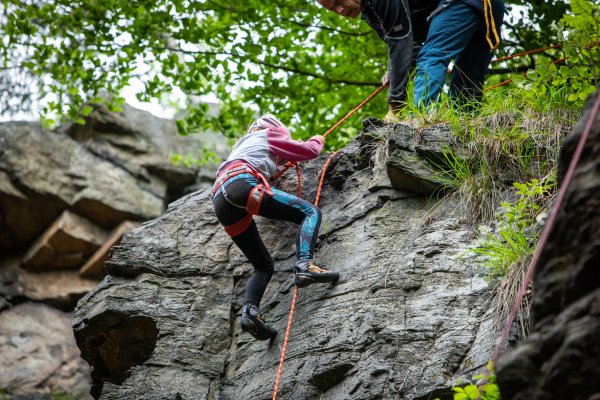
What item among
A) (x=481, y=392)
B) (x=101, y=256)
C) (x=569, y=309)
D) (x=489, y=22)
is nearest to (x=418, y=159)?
(x=489, y=22)

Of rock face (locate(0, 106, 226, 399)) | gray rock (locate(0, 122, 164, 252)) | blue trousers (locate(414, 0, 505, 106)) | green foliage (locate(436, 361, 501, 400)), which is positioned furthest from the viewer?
gray rock (locate(0, 122, 164, 252))

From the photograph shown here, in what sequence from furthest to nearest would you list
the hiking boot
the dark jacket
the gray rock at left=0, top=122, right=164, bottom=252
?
the gray rock at left=0, top=122, right=164, bottom=252
the dark jacket
the hiking boot

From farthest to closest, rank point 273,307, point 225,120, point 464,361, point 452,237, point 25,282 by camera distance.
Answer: point 25,282, point 225,120, point 273,307, point 452,237, point 464,361

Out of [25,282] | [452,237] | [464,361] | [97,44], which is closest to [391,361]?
[464,361]

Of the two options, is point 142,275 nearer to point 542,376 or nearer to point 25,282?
point 542,376

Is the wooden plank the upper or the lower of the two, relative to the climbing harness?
lower

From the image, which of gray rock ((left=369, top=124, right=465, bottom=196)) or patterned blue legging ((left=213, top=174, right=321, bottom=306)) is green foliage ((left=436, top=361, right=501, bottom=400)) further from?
gray rock ((left=369, top=124, right=465, bottom=196))

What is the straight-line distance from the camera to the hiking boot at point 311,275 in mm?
5688

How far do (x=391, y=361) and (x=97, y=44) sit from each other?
22.7 feet

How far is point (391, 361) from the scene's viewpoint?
4898 mm

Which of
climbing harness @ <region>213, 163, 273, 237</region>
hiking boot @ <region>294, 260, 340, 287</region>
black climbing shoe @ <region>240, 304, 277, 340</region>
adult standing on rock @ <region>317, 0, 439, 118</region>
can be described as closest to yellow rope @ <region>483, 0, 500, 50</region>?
adult standing on rock @ <region>317, 0, 439, 118</region>

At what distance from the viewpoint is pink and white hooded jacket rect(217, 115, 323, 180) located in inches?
250

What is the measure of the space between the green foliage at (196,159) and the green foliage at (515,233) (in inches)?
297

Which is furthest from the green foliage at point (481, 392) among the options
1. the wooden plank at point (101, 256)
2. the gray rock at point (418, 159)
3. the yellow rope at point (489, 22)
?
the wooden plank at point (101, 256)
